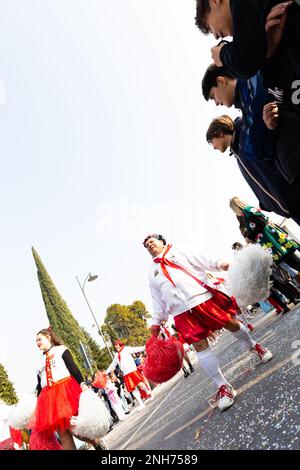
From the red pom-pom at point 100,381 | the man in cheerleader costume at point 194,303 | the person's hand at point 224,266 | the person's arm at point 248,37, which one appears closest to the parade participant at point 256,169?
the person's arm at point 248,37

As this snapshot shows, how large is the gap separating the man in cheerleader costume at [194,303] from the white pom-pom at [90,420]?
3.49 ft

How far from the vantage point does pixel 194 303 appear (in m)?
3.80

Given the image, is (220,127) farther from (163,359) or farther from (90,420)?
(90,420)

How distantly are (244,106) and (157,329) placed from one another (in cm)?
277

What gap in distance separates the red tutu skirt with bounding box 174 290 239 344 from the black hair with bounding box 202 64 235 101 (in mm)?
2071

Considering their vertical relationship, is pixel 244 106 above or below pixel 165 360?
above

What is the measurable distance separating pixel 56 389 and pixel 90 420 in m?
0.65

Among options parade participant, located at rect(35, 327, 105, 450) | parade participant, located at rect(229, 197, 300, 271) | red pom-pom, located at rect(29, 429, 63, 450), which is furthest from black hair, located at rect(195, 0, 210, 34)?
red pom-pom, located at rect(29, 429, 63, 450)

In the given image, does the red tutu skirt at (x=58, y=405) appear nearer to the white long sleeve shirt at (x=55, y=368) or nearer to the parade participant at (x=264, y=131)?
the white long sleeve shirt at (x=55, y=368)

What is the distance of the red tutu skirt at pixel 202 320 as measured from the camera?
147 inches

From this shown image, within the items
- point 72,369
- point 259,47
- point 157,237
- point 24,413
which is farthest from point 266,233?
point 24,413
